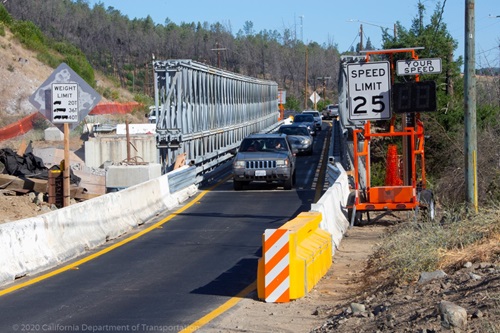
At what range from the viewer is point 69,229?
15.0m

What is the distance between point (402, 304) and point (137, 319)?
123 inches

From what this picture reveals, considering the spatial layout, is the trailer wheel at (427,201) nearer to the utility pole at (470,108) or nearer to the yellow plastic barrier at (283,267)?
the utility pole at (470,108)

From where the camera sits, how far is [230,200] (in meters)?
24.6

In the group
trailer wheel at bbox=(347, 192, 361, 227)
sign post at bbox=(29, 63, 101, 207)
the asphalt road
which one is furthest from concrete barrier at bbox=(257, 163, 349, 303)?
sign post at bbox=(29, 63, 101, 207)

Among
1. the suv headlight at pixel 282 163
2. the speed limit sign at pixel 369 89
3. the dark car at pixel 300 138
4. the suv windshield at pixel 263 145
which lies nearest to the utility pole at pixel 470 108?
the speed limit sign at pixel 369 89

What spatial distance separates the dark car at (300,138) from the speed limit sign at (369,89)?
24307mm

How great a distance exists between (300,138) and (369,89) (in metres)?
26.3

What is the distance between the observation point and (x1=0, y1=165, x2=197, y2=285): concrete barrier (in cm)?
1261

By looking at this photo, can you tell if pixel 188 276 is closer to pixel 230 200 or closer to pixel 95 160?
pixel 230 200

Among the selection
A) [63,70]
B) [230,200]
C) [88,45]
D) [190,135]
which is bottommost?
[230,200]

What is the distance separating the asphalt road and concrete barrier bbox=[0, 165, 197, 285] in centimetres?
54

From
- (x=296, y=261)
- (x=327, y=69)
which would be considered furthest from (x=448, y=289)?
(x=327, y=69)

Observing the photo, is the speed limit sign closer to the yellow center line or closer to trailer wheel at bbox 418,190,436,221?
trailer wheel at bbox 418,190,436,221

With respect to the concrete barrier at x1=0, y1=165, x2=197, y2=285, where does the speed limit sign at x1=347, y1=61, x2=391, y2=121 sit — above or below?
above
